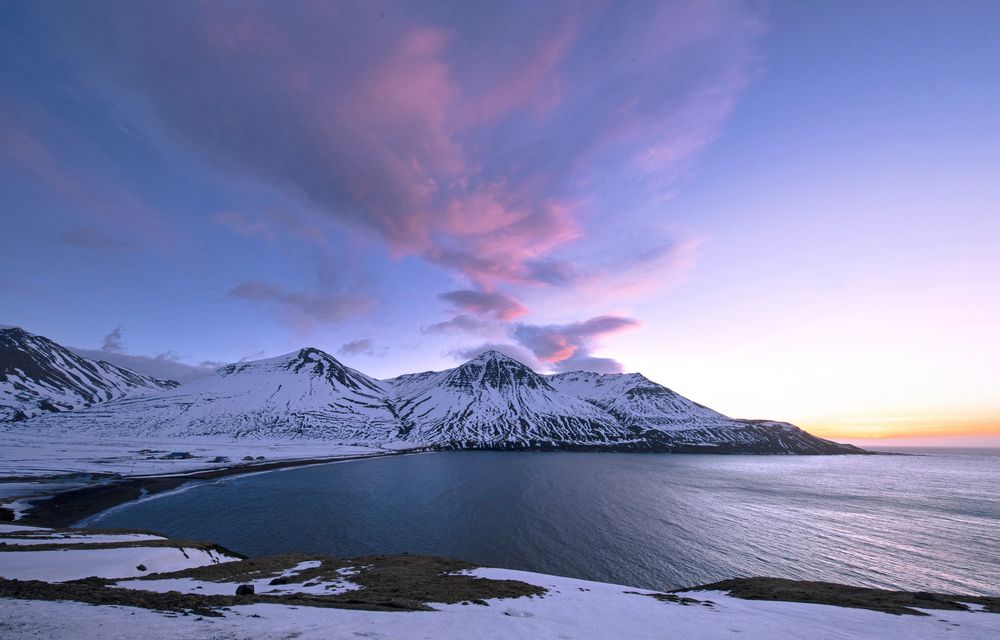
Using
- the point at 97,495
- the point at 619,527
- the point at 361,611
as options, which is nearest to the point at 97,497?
the point at 97,495

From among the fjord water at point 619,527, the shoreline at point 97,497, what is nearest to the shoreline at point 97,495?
the shoreline at point 97,497

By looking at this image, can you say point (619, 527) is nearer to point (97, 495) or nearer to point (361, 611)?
point (361, 611)

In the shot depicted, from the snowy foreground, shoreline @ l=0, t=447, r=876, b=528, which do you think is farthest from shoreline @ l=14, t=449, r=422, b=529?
the snowy foreground

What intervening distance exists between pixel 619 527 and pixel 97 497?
10220 cm

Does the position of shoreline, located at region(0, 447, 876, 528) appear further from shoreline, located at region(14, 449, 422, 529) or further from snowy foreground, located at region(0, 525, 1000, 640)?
snowy foreground, located at region(0, 525, 1000, 640)

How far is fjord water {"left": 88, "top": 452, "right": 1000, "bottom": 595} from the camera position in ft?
152

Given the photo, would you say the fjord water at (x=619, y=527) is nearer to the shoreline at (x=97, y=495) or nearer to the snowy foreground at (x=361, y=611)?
the shoreline at (x=97, y=495)

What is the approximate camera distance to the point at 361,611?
1304 cm

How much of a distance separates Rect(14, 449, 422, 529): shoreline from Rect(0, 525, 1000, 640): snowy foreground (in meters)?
41.6

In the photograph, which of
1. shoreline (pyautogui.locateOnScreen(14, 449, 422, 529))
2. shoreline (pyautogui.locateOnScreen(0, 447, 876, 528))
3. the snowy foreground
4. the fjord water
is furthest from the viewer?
shoreline (pyautogui.locateOnScreen(14, 449, 422, 529))

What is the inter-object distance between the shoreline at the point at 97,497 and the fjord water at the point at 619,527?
496cm

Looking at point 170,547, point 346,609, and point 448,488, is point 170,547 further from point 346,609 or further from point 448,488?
point 448,488

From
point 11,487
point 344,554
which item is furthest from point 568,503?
point 11,487

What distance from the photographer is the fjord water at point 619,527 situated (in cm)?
4644
